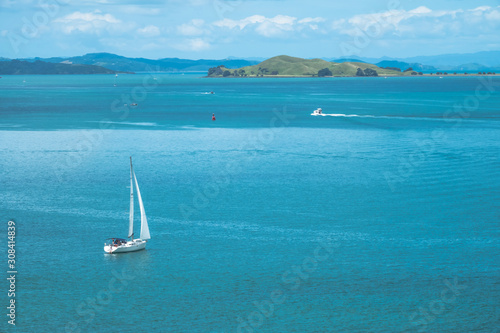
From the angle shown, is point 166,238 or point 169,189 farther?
point 169,189

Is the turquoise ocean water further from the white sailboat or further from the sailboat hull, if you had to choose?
the white sailboat

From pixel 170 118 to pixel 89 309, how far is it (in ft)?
421

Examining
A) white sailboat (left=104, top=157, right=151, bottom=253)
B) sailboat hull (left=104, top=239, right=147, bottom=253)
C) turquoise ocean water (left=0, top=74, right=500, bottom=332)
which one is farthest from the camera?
white sailboat (left=104, top=157, right=151, bottom=253)

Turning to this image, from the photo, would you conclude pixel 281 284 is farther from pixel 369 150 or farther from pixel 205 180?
pixel 369 150

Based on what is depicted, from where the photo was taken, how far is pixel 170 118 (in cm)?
17412

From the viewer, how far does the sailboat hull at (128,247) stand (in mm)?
58750

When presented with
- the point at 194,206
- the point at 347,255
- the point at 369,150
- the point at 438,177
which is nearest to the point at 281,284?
the point at 347,255

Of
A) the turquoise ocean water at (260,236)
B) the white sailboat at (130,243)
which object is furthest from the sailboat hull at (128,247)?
the turquoise ocean water at (260,236)

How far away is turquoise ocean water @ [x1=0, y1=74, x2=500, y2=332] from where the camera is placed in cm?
4766

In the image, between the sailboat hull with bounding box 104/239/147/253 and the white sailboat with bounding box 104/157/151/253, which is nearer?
the sailboat hull with bounding box 104/239/147/253

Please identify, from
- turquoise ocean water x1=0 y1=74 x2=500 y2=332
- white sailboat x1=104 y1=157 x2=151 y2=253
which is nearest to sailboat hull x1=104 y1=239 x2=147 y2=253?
white sailboat x1=104 y1=157 x2=151 y2=253

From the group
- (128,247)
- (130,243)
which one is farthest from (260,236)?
(128,247)

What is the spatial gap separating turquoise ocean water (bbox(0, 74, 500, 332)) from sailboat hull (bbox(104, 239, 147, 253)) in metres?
0.66

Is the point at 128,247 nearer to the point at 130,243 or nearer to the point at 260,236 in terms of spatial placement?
the point at 130,243
